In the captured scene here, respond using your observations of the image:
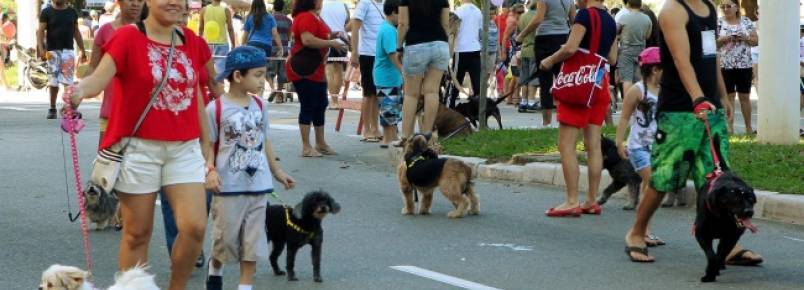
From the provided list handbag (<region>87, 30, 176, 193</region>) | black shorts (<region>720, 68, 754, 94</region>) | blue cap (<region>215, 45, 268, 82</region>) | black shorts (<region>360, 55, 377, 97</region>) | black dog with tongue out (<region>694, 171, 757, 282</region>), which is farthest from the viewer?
black shorts (<region>360, 55, 377, 97</region>)

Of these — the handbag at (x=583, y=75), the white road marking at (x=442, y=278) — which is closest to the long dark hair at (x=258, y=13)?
the handbag at (x=583, y=75)

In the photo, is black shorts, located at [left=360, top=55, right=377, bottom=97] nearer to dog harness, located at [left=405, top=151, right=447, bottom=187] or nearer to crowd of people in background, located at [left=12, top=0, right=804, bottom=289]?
crowd of people in background, located at [left=12, top=0, right=804, bottom=289]

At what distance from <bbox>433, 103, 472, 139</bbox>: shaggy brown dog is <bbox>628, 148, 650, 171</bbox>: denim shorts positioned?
16.4ft

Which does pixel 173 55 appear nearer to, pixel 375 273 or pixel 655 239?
pixel 375 273

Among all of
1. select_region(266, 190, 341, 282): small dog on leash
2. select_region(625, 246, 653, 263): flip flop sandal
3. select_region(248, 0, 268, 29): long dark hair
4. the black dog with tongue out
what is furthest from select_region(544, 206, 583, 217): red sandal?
select_region(248, 0, 268, 29): long dark hair

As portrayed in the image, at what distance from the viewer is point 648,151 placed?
10055mm

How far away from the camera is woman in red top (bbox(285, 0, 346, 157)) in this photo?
14.0 metres

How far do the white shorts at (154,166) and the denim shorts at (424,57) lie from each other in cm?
768

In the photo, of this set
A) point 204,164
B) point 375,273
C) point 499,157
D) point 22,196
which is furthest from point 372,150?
point 204,164

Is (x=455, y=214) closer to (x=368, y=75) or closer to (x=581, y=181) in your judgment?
(x=581, y=181)

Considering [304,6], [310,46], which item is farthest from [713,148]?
[304,6]

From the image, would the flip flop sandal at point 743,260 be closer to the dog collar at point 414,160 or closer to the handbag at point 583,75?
the handbag at point 583,75

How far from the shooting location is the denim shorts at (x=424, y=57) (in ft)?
44.5

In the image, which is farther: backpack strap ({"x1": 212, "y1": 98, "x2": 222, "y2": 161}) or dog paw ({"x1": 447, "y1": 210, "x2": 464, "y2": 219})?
dog paw ({"x1": 447, "y1": 210, "x2": 464, "y2": 219})
